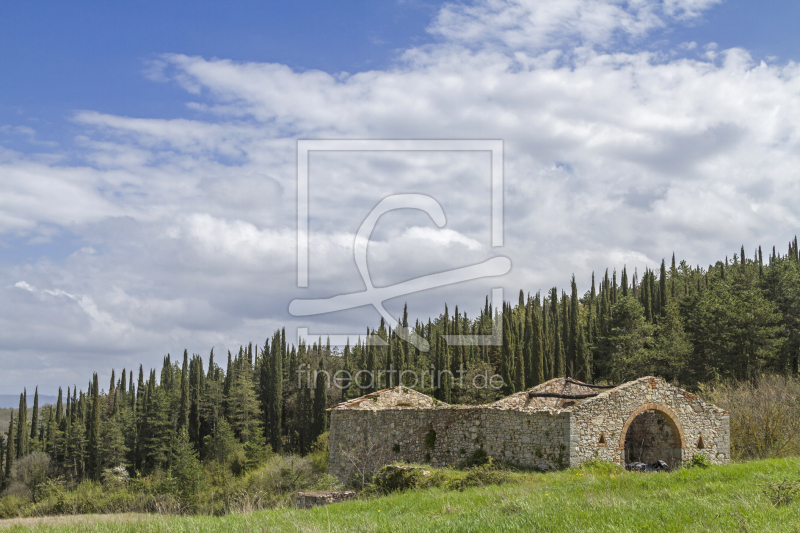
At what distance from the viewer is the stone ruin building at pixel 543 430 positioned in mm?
14828

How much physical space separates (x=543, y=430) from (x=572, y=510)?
22.7 ft

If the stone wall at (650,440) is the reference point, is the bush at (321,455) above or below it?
below

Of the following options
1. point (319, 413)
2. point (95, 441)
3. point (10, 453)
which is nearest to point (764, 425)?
point (319, 413)

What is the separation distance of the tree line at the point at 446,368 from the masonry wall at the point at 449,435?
18.7 metres

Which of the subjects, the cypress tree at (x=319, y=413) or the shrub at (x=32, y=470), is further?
the shrub at (x=32, y=470)

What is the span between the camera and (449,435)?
56.0 ft

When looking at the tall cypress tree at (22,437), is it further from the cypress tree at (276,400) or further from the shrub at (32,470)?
the cypress tree at (276,400)

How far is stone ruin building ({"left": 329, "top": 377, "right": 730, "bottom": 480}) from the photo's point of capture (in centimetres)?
1483

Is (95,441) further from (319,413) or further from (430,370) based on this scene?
(430,370)

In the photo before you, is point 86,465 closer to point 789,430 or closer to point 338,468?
point 338,468

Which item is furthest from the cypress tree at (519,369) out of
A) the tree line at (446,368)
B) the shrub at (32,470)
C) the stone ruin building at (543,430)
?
the shrub at (32,470)

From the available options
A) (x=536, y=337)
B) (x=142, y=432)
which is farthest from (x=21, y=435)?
(x=536, y=337)

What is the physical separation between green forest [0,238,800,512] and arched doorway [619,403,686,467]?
1351 centimetres

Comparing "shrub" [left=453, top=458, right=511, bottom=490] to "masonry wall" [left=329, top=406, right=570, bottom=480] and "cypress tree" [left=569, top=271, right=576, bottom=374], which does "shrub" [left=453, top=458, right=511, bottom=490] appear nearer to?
"masonry wall" [left=329, top=406, right=570, bottom=480]
